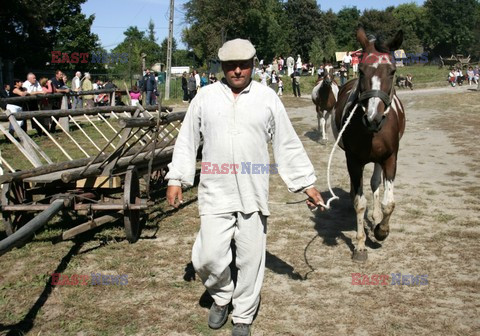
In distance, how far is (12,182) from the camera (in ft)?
16.7

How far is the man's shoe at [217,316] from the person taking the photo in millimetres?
3627

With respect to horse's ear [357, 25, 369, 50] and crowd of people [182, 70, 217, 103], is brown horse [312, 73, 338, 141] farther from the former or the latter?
crowd of people [182, 70, 217, 103]

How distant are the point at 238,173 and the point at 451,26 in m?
101

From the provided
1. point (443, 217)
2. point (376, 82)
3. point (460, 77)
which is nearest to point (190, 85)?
point (443, 217)

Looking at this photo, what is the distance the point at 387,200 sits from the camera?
524cm

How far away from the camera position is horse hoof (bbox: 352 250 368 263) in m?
4.91

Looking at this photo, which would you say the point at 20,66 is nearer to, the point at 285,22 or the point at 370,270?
the point at 370,270

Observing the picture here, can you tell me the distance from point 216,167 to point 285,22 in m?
82.3

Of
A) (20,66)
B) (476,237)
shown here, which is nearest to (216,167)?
(476,237)

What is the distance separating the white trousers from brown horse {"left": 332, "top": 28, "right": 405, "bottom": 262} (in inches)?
68.0

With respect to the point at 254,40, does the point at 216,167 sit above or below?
below

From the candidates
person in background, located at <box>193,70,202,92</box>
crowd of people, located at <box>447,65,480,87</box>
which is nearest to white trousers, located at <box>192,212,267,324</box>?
person in background, located at <box>193,70,202,92</box>

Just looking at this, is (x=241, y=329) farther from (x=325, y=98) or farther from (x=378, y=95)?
(x=325, y=98)

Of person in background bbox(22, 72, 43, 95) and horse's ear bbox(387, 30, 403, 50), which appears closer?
horse's ear bbox(387, 30, 403, 50)
